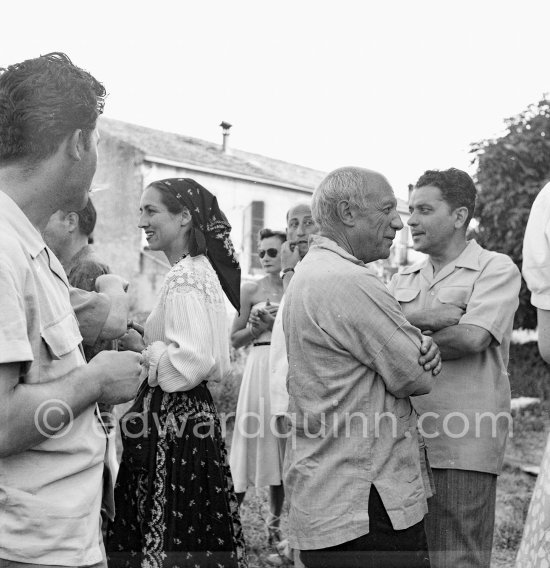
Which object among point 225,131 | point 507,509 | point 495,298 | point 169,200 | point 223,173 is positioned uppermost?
point 225,131

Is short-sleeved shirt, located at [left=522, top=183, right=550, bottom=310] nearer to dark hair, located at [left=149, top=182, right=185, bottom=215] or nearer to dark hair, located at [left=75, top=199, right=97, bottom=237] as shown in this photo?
dark hair, located at [left=149, top=182, right=185, bottom=215]

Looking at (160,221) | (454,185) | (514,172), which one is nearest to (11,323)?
(160,221)

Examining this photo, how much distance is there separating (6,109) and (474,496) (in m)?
2.47

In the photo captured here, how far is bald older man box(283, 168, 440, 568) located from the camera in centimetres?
238

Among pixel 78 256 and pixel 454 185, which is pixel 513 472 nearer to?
pixel 454 185

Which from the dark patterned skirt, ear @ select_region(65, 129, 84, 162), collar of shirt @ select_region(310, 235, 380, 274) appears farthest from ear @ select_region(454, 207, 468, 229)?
ear @ select_region(65, 129, 84, 162)

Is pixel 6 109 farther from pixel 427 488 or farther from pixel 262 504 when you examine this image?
pixel 262 504

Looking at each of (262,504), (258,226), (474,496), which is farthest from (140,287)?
(474,496)

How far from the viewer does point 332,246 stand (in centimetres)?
266

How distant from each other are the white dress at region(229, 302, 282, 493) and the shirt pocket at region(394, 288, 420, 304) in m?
1.61

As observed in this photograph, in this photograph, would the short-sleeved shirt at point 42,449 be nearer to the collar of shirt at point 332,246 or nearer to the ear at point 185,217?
the collar of shirt at point 332,246

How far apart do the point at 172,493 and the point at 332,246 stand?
54.0 inches

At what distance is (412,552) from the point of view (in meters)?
2.44

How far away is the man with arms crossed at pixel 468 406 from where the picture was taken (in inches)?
124
